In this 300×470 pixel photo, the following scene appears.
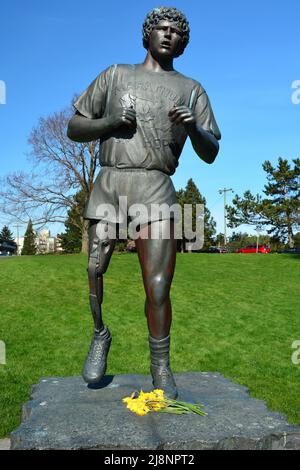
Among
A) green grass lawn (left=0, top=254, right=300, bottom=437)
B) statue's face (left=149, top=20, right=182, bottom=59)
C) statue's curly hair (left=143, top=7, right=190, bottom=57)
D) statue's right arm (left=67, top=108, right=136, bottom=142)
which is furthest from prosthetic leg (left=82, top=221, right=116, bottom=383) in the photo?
green grass lawn (left=0, top=254, right=300, bottom=437)

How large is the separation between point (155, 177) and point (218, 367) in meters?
5.76

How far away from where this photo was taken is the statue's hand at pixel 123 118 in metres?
3.36

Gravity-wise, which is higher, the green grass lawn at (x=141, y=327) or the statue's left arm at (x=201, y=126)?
the statue's left arm at (x=201, y=126)

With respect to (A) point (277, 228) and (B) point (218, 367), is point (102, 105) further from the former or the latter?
(A) point (277, 228)

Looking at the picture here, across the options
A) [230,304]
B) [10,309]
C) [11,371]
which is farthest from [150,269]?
[230,304]

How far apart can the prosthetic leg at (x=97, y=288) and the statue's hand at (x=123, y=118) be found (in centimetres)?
77

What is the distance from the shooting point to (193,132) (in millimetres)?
3439

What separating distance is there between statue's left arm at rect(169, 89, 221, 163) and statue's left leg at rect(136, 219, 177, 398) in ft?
2.15

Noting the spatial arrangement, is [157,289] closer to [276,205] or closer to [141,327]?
[141,327]

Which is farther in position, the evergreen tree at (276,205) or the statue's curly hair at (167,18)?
the evergreen tree at (276,205)

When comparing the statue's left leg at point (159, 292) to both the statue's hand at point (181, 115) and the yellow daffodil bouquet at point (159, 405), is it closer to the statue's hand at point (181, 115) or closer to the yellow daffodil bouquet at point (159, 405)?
the yellow daffodil bouquet at point (159, 405)

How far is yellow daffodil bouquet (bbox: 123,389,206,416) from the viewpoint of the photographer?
3.10m

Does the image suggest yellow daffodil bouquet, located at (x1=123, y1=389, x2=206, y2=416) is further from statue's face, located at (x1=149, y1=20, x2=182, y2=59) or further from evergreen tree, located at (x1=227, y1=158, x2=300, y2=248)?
evergreen tree, located at (x1=227, y1=158, x2=300, y2=248)

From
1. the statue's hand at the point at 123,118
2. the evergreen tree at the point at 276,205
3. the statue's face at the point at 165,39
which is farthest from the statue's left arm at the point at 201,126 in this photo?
the evergreen tree at the point at 276,205
